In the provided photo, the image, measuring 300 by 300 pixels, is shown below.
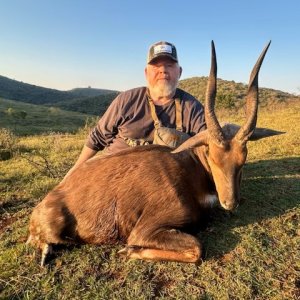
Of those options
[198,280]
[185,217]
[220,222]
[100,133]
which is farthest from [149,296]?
[100,133]

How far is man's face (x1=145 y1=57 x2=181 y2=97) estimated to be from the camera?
6.53 meters

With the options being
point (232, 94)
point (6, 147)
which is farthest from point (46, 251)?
point (232, 94)

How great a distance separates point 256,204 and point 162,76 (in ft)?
8.50

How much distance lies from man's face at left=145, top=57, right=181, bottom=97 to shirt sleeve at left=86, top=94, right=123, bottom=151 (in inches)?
24.7

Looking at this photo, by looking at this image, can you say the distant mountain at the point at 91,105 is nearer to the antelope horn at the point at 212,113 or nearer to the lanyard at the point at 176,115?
the lanyard at the point at 176,115

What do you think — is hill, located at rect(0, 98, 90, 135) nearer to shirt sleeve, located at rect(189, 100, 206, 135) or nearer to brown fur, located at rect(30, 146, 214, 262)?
shirt sleeve, located at rect(189, 100, 206, 135)

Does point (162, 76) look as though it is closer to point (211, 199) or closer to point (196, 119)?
point (196, 119)

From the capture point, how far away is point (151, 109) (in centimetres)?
655

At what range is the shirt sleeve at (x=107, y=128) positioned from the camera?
665 cm

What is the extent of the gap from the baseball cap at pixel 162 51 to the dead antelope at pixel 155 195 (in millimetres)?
2153

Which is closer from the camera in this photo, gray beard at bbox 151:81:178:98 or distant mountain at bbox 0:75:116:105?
gray beard at bbox 151:81:178:98

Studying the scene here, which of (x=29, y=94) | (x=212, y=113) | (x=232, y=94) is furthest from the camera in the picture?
(x=29, y=94)

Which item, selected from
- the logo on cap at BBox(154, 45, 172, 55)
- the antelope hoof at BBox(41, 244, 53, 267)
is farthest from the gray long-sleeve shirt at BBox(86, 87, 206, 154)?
the antelope hoof at BBox(41, 244, 53, 267)

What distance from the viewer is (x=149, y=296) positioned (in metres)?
3.75
